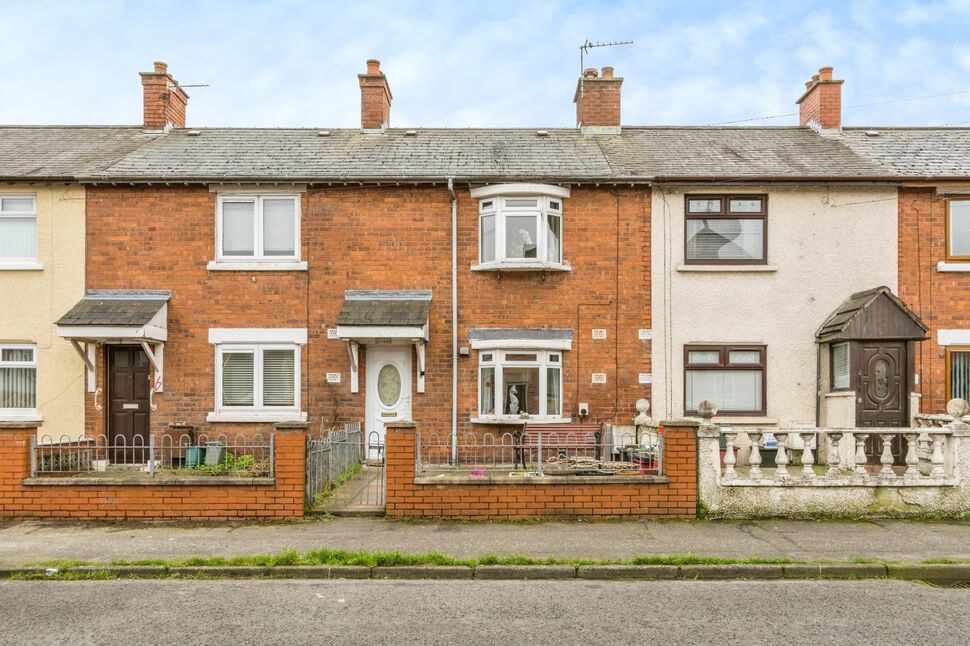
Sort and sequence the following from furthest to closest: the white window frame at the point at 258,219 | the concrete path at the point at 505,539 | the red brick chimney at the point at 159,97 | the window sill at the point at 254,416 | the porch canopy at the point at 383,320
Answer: the red brick chimney at the point at 159,97
the white window frame at the point at 258,219
the window sill at the point at 254,416
the porch canopy at the point at 383,320
the concrete path at the point at 505,539

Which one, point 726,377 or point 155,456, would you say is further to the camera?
point 726,377

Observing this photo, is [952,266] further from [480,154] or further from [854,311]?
[480,154]

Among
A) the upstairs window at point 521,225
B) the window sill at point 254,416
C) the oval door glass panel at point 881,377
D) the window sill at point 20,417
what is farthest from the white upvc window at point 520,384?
the window sill at point 20,417

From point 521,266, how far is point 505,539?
660 cm

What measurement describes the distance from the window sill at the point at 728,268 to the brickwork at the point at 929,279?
2594 mm

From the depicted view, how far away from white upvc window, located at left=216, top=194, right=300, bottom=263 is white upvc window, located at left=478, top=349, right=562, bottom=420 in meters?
4.42

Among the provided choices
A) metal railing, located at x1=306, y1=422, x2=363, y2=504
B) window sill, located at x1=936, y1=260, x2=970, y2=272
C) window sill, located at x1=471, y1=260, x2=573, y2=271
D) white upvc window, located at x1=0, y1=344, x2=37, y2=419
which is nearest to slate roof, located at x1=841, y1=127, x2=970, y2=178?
window sill, located at x1=936, y1=260, x2=970, y2=272

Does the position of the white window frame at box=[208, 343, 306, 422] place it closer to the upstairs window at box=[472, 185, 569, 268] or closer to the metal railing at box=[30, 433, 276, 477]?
the metal railing at box=[30, 433, 276, 477]

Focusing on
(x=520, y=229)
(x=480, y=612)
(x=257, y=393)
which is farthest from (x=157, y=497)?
(x=520, y=229)

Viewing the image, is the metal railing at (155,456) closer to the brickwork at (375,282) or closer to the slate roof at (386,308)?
the brickwork at (375,282)

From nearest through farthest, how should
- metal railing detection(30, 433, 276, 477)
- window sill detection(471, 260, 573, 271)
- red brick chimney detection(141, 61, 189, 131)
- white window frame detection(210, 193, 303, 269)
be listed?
1. metal railing detection(30, 433, 276, 477)
2. window sill detection(471, 260, 573, 271)
3. white window frame detection(210, 193, 303, 269)
4. red brick chimney detection(141, 61, 189, 131)

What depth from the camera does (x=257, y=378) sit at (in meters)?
14.5

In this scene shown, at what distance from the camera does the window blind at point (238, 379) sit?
14500mm

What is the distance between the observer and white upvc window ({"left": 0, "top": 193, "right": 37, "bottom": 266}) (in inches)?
574
